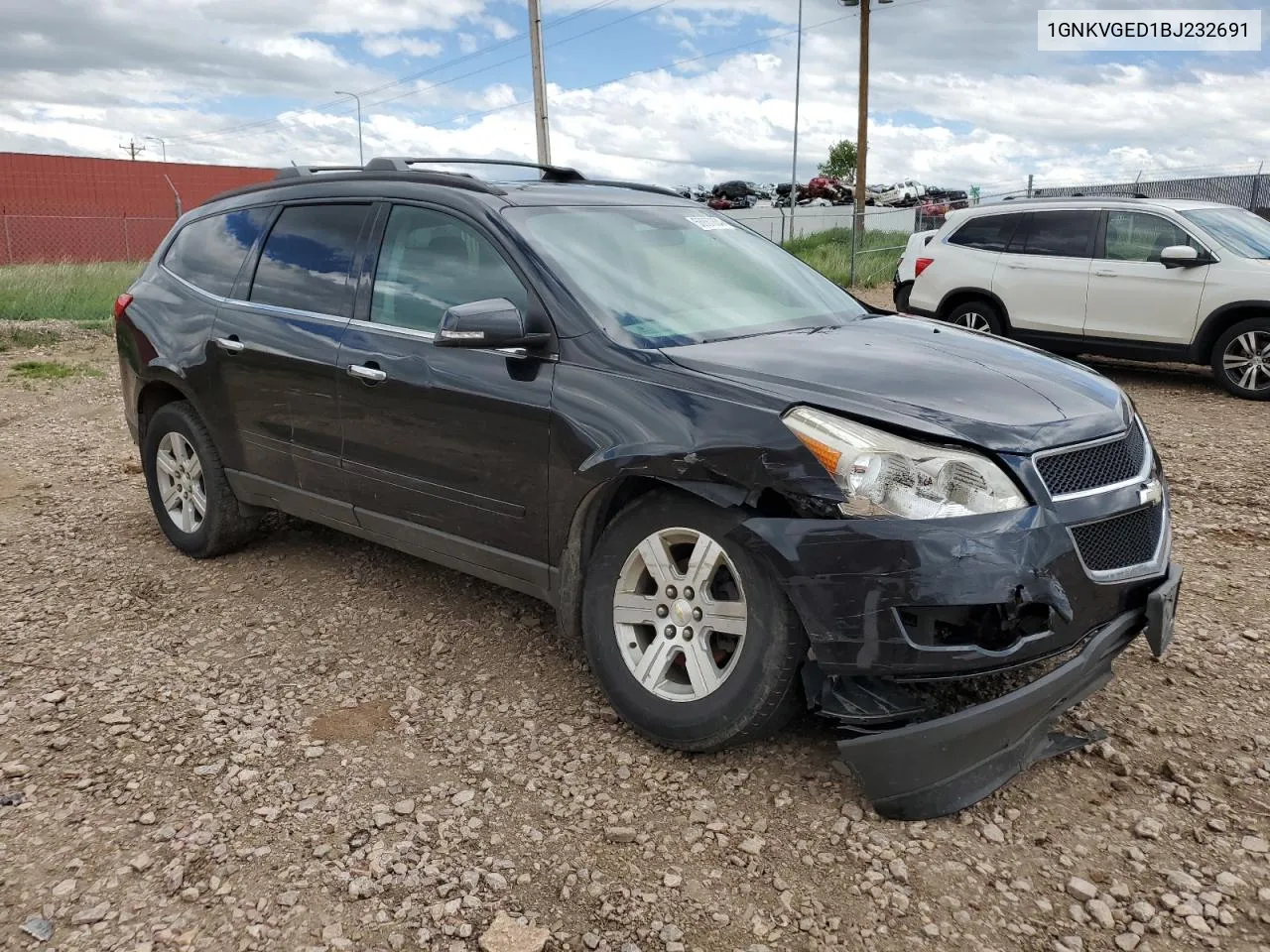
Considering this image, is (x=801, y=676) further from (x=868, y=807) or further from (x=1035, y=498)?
(x=1035, y=498)

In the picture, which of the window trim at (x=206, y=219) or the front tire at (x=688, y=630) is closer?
the front tire at (x=688, y=630)

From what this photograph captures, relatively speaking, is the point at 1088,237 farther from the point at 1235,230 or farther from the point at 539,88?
the point at 539,88

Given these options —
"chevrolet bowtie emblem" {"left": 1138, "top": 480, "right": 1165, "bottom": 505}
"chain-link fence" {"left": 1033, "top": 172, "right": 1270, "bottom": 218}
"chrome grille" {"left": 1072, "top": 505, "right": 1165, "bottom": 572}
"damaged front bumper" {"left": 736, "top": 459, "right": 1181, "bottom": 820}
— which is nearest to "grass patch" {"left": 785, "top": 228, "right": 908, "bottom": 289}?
"chain-link fence" {"left": 1033, "top": 172, "right": 1270, "bottom": 218}

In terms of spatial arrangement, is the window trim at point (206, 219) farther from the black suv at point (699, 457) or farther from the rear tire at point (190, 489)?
the rear tire at point (190, 489)

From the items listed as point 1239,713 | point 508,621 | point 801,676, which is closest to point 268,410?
point 508,621

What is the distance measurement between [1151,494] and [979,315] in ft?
26.0

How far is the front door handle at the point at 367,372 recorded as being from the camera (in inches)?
158

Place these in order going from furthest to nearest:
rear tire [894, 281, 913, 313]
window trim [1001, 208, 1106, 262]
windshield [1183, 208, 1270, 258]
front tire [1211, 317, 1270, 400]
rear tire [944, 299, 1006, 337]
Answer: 1. rear tire [894, 281, 913, 313]
2. rear tire [944, 299, 1006, 337]
3. window trim [1001, 208, 1106, 262]
4. windshield [1183, 208, 1270, 258]
5. front tire [1211, 317, 1270, 400]

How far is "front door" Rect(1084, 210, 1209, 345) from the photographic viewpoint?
939 centimetres

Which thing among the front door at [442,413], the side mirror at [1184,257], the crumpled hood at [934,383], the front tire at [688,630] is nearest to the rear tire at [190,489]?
the front door at [442,413]

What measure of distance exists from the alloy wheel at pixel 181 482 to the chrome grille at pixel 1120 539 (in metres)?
3.88

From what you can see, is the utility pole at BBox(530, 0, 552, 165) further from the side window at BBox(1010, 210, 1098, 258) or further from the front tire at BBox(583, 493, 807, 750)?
the front tire at BBox(583, 493, 807, 750)

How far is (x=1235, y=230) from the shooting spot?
382 inches

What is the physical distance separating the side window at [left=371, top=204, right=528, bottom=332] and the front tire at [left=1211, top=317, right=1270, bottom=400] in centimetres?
778
